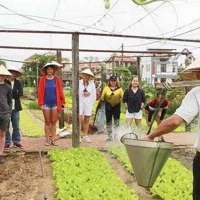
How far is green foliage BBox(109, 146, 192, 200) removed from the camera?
6418 millimetres

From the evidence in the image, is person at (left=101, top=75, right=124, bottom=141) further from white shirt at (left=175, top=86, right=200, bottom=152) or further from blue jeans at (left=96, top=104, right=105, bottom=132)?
white shirt at (left=175, top=86, right=200, bottom=152)

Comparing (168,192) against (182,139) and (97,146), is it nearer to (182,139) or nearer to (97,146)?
(97,146)

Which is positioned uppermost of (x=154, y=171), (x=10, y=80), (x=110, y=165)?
(x=10, y=80)

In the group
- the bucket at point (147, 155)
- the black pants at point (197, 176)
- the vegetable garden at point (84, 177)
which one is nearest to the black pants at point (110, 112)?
the vegetable garden at point (84, 177)

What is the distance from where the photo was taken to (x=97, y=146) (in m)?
10.7

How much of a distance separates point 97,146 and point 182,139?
8.67ft

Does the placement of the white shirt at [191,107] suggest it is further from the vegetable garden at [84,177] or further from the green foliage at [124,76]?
the green foliage at [124,76]

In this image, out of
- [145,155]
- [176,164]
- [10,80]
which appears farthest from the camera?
[10,80]

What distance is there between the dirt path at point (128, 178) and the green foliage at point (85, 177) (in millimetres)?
166

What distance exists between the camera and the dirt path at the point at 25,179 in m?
6.73

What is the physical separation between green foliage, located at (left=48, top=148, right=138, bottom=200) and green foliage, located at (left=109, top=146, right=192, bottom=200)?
0.41 meters

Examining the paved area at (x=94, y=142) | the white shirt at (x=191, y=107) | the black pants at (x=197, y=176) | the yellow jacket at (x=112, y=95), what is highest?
the white shirt at (x=191, y=107)

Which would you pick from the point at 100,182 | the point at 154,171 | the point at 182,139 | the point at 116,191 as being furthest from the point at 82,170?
the point at 182,139

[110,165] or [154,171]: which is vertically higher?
[154,171]
